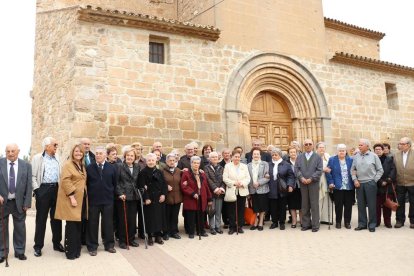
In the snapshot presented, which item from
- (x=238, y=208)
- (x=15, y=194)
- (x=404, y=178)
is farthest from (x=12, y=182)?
(x=404, y=178)

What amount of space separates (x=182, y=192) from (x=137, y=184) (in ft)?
3.10

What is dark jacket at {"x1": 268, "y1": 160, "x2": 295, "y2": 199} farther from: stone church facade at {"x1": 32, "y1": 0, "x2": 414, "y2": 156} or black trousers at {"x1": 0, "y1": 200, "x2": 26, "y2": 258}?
black trousers at {"x1": 0, "y1": 200, "x2": 26, "y2": 258}

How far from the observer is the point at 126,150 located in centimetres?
641

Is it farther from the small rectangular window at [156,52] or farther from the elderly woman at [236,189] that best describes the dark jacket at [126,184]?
the small rectangular window at [156,52]

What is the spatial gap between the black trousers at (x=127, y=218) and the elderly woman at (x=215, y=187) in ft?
5.33

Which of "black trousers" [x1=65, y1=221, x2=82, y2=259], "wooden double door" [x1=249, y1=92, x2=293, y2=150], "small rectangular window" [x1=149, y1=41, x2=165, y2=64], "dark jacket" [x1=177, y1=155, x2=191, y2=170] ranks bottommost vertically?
"black trousers" [x1=65, y1=221, x2=82, y2=259]

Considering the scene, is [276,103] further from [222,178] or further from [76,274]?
[76,274]

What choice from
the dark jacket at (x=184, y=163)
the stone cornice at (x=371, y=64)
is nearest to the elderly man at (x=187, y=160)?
the dark jacket at (x=184, y=163)

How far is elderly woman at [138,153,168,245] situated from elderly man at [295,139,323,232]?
2.91 m

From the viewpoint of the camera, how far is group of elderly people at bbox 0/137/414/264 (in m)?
A: 5.75

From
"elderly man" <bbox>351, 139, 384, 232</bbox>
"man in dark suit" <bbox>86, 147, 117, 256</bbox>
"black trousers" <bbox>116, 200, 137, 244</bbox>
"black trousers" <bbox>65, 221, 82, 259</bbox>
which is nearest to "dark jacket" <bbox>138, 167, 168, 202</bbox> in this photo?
"black trousers" <bbox>116, 200, 137, 244</bbox>

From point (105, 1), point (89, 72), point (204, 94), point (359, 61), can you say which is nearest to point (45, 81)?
point (89, 72)

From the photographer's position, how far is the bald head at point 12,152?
18.0ft

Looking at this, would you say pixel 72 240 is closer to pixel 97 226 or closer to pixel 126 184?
pixel 97 226
